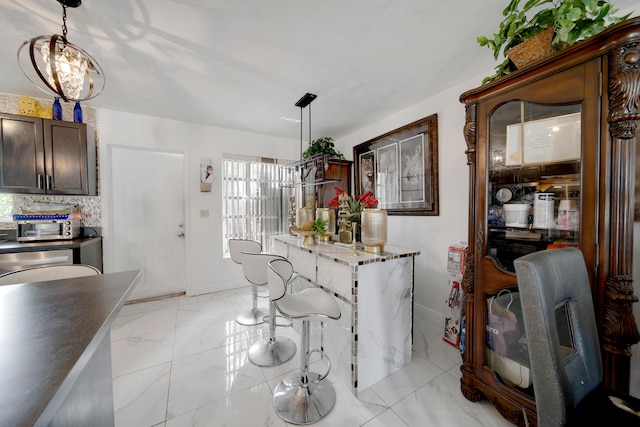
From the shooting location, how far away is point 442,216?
2537 mm

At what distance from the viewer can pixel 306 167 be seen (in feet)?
10.2

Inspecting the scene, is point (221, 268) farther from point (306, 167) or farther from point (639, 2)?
point (639, 2)

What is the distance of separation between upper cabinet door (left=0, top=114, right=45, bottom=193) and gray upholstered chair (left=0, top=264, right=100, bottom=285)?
170 cm

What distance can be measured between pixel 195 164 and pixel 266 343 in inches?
104

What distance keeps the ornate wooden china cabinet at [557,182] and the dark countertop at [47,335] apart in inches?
61.7

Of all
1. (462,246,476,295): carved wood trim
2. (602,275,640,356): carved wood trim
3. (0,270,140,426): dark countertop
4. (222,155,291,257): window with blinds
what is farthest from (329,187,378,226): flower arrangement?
(222,155,291,257): window with blinds

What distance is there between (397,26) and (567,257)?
5.55 ft

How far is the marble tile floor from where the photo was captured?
1.48 metres

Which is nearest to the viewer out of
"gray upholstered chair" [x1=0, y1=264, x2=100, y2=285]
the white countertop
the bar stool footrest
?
"gray upholstered chair" [x1=0, y1=264, x2=100, y2=285]

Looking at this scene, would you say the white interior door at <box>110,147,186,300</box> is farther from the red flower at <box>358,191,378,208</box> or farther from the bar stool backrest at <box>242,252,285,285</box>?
the red flower at <box>358,191,378,208</box>

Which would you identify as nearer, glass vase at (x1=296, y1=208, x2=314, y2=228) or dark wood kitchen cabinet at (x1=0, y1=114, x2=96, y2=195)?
dark wood kitchen cabinet at (x1=0, y1=114, x2=96, y2=195)

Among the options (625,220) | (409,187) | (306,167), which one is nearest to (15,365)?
(625,220)

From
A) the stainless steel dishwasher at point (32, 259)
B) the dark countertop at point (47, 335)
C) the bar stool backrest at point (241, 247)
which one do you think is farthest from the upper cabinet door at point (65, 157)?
the dark countertop at point (47, 335)

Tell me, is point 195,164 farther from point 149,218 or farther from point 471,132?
point 471,132
